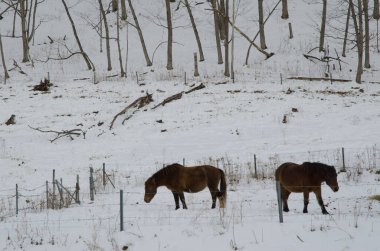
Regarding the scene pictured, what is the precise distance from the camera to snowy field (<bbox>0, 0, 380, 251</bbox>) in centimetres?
859

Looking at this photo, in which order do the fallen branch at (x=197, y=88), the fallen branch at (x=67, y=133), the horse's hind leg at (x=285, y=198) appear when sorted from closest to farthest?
the horse's hind leg at (x=285, y=198) → the fallen branch at (x=67, y=133) → the fallen branch at (x=197, y=88)

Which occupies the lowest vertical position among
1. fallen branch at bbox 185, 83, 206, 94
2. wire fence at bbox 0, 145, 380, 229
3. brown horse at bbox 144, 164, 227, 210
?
wire fence at bbox 0, 145, 380, 229

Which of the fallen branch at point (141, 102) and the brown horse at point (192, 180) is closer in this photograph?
the brown horse at point (192, 180)

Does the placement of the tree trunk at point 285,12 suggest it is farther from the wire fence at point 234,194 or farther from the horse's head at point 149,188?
the horse's head at point 149,188

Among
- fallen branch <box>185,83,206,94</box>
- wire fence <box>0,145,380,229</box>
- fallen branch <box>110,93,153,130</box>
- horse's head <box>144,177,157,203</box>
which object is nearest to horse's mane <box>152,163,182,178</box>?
horse's head <box>144,177,157,203</box>

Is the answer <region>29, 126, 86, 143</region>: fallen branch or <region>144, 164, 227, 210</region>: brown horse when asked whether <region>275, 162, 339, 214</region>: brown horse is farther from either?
<region>29, 126, 86, 143</region>: fallen branch

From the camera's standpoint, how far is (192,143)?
66.5 feet

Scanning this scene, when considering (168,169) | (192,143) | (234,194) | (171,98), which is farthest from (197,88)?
(168,169)

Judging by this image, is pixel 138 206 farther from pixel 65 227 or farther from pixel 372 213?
pixel 372 213

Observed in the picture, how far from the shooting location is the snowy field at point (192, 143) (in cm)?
859

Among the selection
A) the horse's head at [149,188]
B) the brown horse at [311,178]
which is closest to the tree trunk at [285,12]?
the horse's head at [149,188]

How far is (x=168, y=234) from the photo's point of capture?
8609 mm

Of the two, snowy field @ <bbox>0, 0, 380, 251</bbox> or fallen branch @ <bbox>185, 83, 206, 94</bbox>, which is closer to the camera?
snowy field @ <bbox>0, 0, 380, 251</bbox>

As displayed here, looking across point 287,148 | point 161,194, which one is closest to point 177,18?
point 287,148
